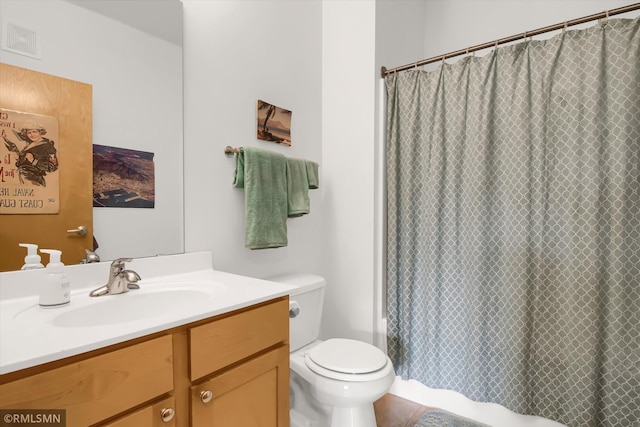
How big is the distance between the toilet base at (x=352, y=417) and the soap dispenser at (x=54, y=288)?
1.10m

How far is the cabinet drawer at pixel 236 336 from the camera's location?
796mm

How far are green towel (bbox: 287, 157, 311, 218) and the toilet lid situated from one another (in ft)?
2.22

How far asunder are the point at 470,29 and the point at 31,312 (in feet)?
8.63

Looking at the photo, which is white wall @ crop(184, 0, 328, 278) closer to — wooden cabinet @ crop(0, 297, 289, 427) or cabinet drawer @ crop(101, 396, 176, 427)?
wooden cabinet @ crop(0, 297, 289, 427)

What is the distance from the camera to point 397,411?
173 centimetres

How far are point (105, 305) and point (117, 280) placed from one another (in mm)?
94

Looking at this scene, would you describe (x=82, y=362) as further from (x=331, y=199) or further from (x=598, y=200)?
(x=598, y=200)

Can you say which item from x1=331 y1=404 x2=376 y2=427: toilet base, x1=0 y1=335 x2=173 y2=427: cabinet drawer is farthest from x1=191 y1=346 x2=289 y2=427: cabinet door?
x1=331 y1=404 x2=376 y2=427: toilet base

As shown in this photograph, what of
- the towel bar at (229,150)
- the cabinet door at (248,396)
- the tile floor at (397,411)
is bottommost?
the tile floor at (397,411)

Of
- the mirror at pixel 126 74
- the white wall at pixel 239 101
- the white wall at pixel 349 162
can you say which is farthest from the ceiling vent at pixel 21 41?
the white wall at pixel 349 162

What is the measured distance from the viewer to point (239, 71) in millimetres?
Answer: 1528

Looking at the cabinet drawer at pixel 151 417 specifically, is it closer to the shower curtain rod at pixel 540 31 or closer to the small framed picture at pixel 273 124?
the small framed picture at pixel 273 124

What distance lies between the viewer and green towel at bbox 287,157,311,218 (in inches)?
64.5

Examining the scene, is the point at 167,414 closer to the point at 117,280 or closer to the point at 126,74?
the point at 117,280
